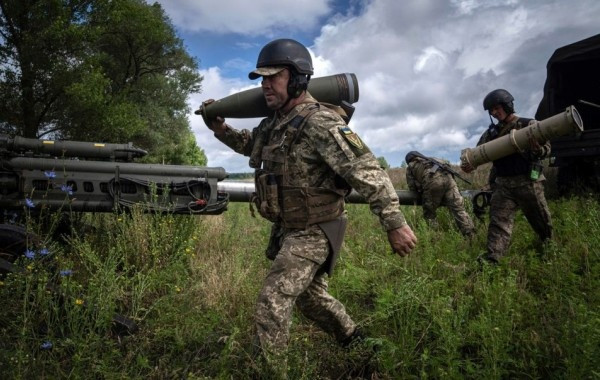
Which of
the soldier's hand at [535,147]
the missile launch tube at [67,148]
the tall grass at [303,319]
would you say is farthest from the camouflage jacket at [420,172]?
the missile launch tube at [67,148]

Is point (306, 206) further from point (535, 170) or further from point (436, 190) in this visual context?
point (436, 190)

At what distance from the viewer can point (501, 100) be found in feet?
16.9

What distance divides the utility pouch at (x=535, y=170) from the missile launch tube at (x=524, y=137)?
259 millimetres

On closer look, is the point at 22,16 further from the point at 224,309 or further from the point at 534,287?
the point at 534,287

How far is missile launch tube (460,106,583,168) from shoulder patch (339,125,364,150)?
288cm

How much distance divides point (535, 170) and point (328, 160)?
3.40 m

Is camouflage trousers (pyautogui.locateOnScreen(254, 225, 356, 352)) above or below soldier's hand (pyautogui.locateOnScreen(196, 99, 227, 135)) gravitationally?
below

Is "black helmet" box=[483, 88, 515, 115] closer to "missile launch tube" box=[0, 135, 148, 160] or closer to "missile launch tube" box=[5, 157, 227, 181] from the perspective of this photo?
"missile launch tube" box=[5, 157, 227, 181]

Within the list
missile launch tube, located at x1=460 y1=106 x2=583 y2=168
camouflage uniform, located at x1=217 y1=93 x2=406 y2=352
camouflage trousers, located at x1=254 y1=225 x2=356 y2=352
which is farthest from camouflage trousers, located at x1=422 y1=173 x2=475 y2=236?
camouflage trousers, located at x1=254 y1=225 x2=356 y2=352

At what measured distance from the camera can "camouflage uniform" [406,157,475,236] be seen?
729cm

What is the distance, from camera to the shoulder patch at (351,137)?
268cm

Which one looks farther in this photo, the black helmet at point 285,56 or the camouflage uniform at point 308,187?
the black helmet at point 285,56

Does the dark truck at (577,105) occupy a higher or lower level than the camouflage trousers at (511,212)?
higher

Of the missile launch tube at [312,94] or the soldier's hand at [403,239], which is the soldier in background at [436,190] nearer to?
the missile launch tube at [312,94]
